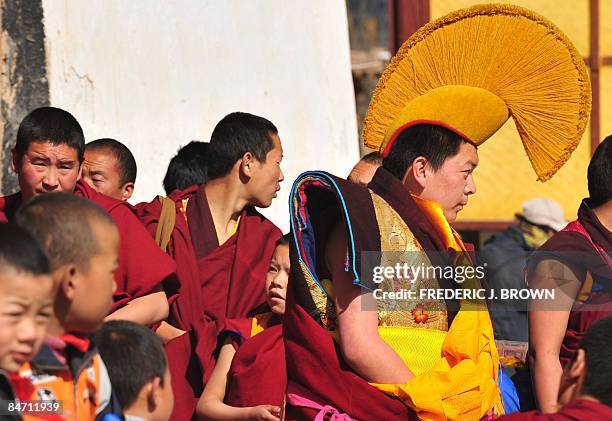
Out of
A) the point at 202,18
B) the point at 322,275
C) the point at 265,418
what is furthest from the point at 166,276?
the point at 202,18

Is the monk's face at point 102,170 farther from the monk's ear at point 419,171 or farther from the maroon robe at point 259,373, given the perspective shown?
the monk's ear at point 419,171

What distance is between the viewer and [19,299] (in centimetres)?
219

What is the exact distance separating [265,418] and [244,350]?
0.93ft

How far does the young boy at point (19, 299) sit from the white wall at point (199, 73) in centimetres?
254

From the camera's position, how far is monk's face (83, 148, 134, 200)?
14.9 ft

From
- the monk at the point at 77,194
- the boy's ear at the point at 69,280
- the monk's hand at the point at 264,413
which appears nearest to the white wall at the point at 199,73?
the monk at the point at 77,194

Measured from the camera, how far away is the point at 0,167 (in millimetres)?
4598

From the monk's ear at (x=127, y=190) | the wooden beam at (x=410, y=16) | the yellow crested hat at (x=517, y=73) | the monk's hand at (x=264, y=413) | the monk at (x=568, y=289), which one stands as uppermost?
the wooden beam at (x=410, y=16)

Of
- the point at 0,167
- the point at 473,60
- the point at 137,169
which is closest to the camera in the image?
the point at 473,60

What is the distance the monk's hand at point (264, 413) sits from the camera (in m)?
3.40

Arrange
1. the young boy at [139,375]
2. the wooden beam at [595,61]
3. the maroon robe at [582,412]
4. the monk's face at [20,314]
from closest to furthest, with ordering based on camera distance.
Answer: the monk's face at [20,314], the maroon robe at [582,412], the young boy at [139,375], the wooden beam at [595,61]

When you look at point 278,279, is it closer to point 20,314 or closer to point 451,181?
point 451,181

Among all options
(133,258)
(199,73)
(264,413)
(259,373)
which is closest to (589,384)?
(264,413)

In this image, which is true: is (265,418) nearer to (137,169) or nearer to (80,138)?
(80,138)
